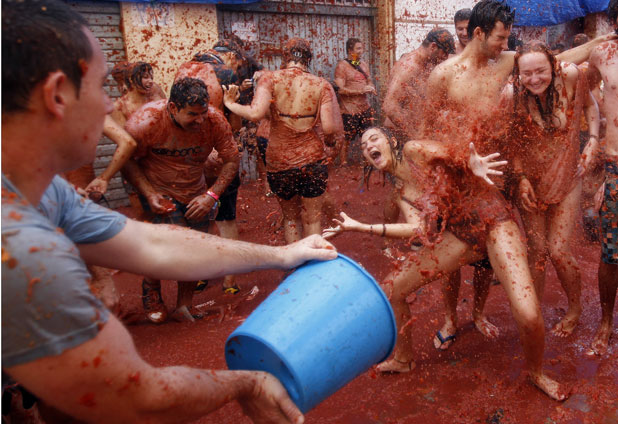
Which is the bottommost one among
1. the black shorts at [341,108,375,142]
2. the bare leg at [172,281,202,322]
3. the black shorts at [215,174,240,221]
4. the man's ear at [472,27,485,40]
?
the bare leg at [172,281,202,322]

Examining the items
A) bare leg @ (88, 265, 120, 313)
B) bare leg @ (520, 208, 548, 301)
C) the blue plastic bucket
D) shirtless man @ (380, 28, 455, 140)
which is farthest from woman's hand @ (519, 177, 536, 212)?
bare leg @ (88, 265, 120, 313)

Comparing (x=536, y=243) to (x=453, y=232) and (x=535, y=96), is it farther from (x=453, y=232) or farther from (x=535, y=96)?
(x=535, y=96)

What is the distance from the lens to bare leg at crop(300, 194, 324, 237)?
16.0ft

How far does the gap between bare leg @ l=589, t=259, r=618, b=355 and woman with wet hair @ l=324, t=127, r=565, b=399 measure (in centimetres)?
72

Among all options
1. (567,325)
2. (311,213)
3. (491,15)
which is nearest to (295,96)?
(311,213)

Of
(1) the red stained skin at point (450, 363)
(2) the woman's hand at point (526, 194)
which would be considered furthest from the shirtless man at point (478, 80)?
(1) the red stained skin at point (450, 363)

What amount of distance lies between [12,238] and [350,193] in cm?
707

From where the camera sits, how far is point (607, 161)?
3.37 metres

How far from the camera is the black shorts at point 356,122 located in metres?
9.21

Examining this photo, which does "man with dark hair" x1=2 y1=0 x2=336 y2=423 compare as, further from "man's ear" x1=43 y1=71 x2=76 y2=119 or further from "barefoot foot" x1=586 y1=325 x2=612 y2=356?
"barefoot foot" x1=586 y1=325 x2=612 y2=356

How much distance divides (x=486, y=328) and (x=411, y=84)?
2899 mm

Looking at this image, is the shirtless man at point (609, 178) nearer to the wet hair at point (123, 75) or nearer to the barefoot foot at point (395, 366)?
the barefoot foot at point (395, 366)

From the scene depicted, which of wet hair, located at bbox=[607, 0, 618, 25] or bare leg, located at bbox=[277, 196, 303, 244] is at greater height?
wet hair, located at bbox=[607, 0, 618, 25]

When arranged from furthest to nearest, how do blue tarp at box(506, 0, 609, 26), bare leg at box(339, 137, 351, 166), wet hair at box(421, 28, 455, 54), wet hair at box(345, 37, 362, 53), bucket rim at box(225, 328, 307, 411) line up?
blue tarp at box(506, 0, 609, 26) → bare leg at box(339, 137, 351, 166) → wet hair at box(345, 37, 362, 53) → wet hair at box(421, 28, 455, 54) → bucket rim at box(225, 328, 307, 411)
